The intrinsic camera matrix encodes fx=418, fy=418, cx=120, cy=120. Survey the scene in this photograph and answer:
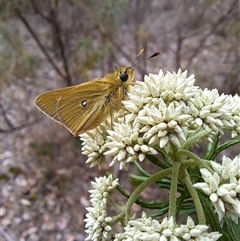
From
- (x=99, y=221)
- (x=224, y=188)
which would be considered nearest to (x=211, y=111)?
(x=224, y=188)

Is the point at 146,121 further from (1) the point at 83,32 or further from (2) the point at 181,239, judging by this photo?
(1) the point at 83,32

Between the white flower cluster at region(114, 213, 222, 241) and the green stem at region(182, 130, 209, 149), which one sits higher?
the green stem at region(182, 130, 209, 149)

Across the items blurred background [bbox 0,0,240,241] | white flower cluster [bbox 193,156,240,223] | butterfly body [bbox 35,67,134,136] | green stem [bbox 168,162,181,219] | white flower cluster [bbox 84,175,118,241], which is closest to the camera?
white flower cluster [bbox 193,156,240,223]

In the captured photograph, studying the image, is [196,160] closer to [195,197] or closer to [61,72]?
[195,197]

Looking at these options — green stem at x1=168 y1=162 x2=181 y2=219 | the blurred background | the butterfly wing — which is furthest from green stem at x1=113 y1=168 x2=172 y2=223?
the blurred background

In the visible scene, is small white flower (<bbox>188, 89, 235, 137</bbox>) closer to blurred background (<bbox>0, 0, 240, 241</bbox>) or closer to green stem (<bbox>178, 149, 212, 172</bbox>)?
green stem (<bbox>178, 149, 212, 172</bbox>)

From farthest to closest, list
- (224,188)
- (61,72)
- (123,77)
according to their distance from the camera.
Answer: (61,72)
(123,77)
(224,188)
